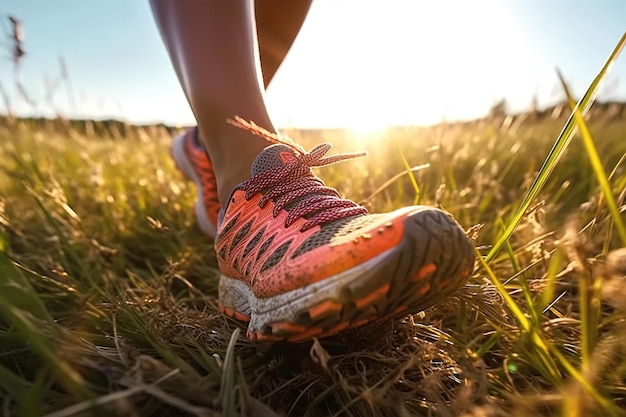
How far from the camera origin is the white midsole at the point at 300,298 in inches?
23.5

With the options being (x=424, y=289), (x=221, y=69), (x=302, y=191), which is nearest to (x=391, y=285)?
(x=424, y=289)

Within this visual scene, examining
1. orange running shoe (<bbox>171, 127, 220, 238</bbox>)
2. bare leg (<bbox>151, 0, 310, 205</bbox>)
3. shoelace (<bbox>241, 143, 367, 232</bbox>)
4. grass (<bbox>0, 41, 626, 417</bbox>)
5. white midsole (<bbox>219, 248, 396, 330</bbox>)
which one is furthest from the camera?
orange running shoe (<bbox>171, 127, 220, 238</bbox>)

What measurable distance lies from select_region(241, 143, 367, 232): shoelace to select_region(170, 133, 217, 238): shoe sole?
24.4 inches

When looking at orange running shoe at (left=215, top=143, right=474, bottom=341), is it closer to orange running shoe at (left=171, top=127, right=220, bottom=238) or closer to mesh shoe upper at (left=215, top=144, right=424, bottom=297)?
mesh shoe upper at (left=215, top=144, right=424, bottom=297)

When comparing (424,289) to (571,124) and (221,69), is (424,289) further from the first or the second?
(221,69)

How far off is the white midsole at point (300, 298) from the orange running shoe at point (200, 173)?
70cm

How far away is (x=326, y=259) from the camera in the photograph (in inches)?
25.2

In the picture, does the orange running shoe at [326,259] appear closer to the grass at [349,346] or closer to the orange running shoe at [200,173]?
the grass at [349,346]

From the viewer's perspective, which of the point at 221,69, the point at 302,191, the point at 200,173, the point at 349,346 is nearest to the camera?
the point at 349,346

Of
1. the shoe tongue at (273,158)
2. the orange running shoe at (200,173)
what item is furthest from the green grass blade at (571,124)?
the orange running shoe at (200,173)

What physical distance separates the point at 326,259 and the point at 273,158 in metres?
0.31

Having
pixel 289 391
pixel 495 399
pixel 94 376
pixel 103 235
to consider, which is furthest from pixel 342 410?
pixel 103 235

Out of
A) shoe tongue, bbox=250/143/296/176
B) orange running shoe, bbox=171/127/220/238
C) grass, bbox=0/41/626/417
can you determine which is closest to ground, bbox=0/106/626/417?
grass, bbox=0/41/626/417

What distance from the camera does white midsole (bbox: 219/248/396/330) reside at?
0.60 m
